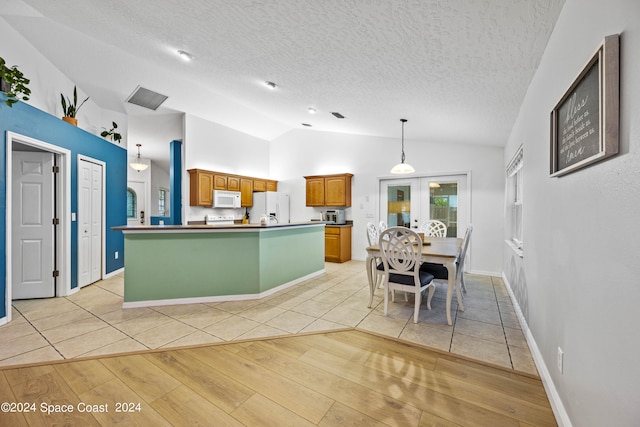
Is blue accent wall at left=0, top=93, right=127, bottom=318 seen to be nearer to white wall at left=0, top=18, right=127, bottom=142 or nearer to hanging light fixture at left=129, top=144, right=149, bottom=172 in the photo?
white wall at left=0, top=18, right=127, bottom=142

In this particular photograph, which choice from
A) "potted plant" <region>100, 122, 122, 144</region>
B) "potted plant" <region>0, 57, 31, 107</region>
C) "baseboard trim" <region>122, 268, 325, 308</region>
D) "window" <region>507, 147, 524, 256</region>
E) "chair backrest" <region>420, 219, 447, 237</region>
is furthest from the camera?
"chair backrest" <region>420, 219, 447, 237</region>

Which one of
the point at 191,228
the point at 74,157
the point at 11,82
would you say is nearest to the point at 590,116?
the point at 191,228

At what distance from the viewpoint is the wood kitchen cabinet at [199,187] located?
18.3 feet

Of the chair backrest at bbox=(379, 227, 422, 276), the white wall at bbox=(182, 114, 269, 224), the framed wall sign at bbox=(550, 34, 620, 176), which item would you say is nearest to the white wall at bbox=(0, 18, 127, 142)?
the white wall at bbox=(182, 114, 269, 224)

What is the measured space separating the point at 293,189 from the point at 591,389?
6523 mm

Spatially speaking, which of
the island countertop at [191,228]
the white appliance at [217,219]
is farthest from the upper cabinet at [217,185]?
the island countertop at [191,228]

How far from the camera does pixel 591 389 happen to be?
1.14 metres

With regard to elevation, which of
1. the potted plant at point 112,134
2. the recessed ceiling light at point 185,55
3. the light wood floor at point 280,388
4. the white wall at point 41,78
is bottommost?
the light wood floor at point 280,388

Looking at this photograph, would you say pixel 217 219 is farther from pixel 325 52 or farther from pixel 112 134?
pixel 325 52

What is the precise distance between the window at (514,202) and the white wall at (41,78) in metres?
5.88

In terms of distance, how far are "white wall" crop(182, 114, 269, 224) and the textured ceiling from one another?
1081 millimetres

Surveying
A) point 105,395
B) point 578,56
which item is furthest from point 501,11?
point 105,395

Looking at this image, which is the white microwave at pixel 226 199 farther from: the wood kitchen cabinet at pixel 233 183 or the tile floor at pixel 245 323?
the tile floor at pixel 245 323

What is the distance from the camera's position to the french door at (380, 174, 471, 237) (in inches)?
200
